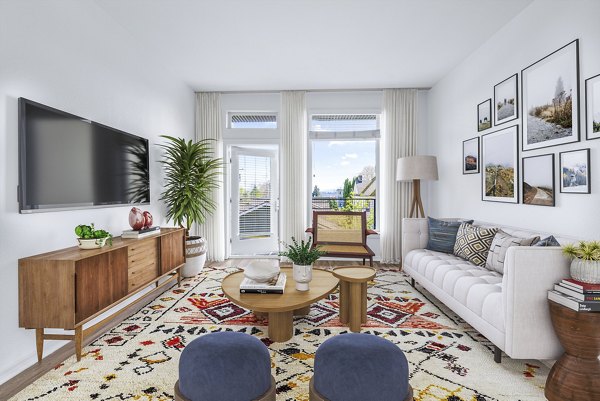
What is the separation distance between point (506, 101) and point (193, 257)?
3997 mm

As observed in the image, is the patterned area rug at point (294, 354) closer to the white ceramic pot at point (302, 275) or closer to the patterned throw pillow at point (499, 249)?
the white ceramic pot at point (302, 275)

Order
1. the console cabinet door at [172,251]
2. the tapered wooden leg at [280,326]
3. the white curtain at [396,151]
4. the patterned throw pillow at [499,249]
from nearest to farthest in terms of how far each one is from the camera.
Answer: the tapered wooden leg at [280,326] → the patterned throw pillow at [499,249] → the console cabinet door at [172,251] → the white curtain at [396,151]

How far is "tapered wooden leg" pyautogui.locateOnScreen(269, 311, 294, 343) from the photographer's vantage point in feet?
7.43

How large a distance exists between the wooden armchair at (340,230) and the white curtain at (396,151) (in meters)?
0.71

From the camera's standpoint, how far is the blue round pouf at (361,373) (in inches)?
50.2

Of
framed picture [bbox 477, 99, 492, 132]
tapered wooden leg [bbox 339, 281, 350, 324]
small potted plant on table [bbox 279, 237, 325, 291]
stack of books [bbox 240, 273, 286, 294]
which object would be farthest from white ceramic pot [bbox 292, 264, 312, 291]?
framed picture [bbox 477, 99, 492, 132]

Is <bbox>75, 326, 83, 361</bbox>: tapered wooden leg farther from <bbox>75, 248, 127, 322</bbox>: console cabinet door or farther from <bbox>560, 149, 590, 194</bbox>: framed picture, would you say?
<bbox>560, 149, 590, 194</bbox>: framed picture

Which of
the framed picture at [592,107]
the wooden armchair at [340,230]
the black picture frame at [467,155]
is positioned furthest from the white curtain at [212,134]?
the framed picture at [592,107]

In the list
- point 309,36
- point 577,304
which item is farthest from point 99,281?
point 309,36

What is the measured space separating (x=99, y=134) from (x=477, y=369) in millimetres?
3402

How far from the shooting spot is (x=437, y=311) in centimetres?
289

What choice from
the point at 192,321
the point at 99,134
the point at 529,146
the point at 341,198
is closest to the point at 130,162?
the point at 99,134

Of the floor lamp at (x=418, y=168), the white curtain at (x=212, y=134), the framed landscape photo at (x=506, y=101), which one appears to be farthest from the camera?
the white curtain at (x=212, y=134)

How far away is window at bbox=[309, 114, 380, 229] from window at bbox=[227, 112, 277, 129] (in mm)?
683
